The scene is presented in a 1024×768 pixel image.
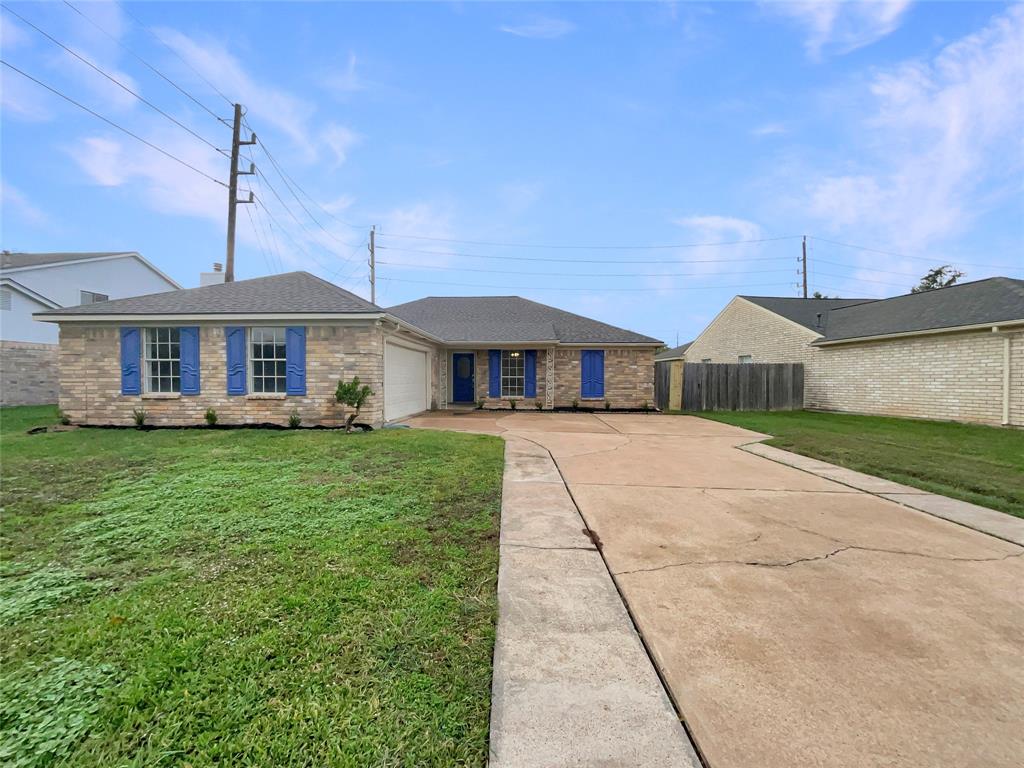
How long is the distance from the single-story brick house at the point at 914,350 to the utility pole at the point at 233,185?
67.7ft

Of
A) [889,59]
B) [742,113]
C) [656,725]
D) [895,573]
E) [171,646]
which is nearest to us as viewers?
[656,725]

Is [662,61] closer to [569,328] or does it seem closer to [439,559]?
[569,328]

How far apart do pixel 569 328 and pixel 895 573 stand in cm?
1383

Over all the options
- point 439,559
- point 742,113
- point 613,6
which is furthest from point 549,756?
point 742,113

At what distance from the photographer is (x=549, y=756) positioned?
146 cm

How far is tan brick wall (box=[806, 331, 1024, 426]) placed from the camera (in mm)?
10828

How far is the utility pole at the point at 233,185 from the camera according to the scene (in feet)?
44.7

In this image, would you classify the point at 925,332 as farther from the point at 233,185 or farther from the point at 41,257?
the point at 41,257

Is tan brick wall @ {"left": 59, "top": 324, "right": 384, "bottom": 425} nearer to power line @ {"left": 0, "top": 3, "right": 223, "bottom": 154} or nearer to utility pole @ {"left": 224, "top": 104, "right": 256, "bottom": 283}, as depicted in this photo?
utility pole @ {"left": 224, "top": 104, "right": 256, "bottom": 283}

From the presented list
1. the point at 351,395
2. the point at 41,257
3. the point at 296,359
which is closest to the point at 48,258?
the point at 41,257

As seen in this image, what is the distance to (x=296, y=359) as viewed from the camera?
9672mm

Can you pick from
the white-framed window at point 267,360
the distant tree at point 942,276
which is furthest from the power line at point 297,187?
the distant tree at point 942,276

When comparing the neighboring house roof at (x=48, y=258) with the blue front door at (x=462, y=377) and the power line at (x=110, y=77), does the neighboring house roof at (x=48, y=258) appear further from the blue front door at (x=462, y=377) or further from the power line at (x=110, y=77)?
the blue front door at (x=462, y=377)

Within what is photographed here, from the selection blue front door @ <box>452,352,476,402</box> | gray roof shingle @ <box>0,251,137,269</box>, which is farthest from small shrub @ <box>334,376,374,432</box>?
gray roof shingle @ <box>0,251,137,269</box>
